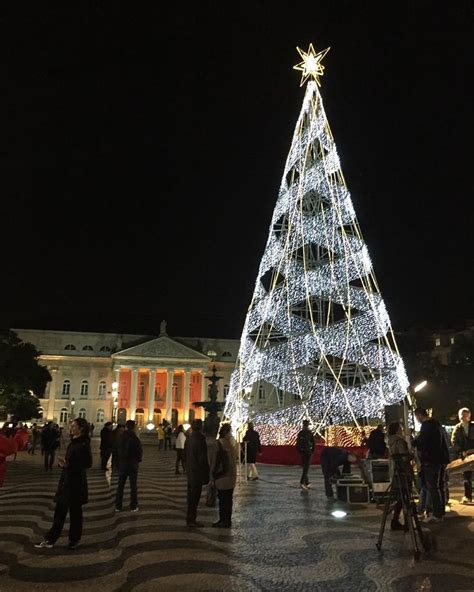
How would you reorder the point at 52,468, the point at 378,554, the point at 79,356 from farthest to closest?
the point at 79,356 → the point at 52,468 → the point at 378,554

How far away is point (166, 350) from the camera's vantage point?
8825 cm

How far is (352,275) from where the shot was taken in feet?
64.1

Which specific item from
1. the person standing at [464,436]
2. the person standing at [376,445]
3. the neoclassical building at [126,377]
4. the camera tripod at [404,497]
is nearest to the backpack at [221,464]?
the camera tripod at [404,497]

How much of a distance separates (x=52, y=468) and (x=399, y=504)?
17.8 m

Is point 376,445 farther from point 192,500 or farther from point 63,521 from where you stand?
point 63,521

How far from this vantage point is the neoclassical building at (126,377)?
8631cm

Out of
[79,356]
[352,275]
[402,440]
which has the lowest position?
[402,440]

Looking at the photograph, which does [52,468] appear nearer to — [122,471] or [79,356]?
A: [122,471]

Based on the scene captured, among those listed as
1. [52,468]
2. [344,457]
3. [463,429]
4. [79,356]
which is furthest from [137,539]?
[79,356]

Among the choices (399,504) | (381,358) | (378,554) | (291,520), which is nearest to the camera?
(378,554)

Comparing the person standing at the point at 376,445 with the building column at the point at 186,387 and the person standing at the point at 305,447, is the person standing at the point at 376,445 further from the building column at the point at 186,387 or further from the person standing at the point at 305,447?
the building column at the point at 186,387

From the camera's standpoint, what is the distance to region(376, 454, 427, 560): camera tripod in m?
7.23

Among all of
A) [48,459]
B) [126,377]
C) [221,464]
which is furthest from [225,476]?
[126,377]

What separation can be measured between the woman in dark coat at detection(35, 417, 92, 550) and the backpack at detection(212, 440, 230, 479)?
2.55 m
